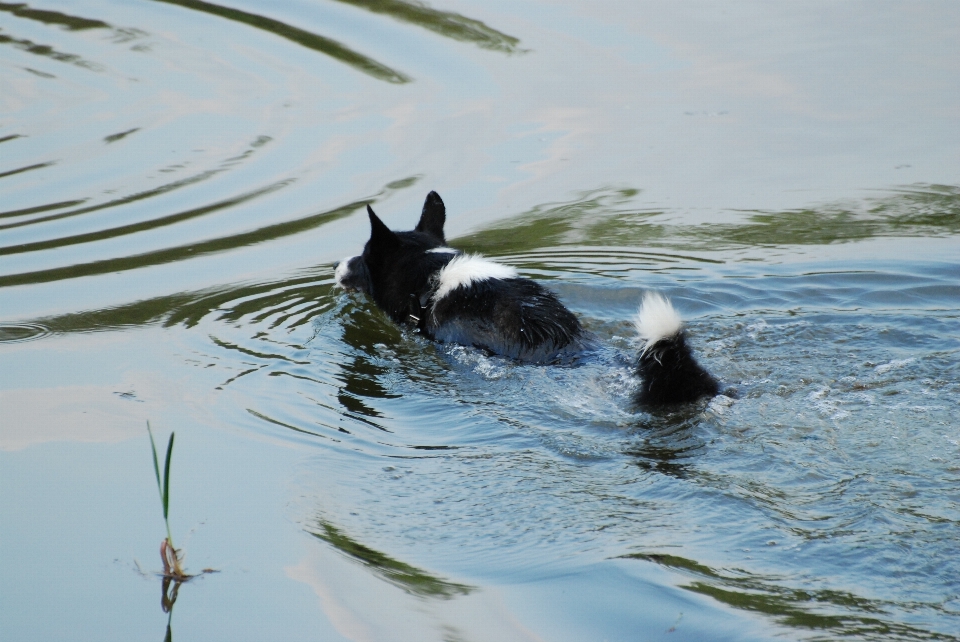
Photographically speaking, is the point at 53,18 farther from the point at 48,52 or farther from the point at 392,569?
the point at 392,569

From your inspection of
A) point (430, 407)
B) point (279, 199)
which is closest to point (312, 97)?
point (279, 199)

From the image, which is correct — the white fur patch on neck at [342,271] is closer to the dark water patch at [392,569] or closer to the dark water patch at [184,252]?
the dark water patch at [184,252]

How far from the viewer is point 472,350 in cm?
565

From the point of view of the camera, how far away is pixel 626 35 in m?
11.0

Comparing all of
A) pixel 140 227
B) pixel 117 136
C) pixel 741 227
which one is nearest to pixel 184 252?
pixel 140 227

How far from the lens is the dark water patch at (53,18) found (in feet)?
40.7

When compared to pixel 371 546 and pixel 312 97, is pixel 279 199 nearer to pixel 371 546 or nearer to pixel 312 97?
pixel 312 97

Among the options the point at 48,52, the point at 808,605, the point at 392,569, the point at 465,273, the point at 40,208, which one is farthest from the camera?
the point at 48,52

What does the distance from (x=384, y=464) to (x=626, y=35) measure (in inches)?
302

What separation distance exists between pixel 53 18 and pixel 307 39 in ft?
11.1

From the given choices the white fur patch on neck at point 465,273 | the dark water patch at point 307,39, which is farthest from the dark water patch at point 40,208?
the white fur patch on neck at point 465,273

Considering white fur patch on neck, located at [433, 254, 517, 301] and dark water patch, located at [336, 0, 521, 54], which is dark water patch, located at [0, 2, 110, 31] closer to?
dark water patch, located at [336, 0, 521, 54]

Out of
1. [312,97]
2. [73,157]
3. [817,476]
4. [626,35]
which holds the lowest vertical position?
[817,476]

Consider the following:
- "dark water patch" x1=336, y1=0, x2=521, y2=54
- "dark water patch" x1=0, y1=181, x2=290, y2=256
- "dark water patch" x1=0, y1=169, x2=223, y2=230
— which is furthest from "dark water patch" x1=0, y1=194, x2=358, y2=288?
"dark water patch" x1=336, y1=0, x2=521, y2=54
